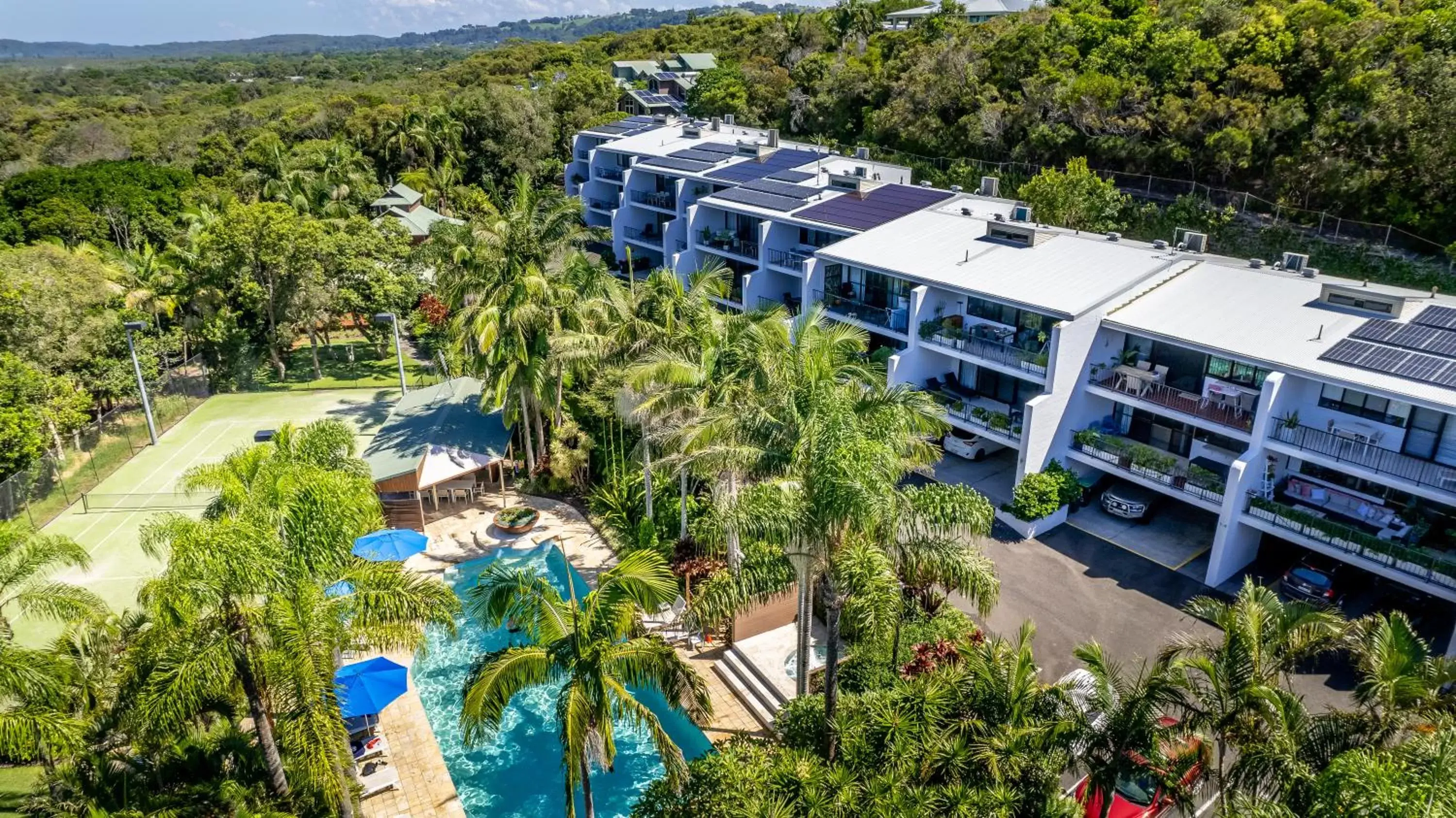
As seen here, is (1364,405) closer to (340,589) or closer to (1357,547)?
(1357,547)

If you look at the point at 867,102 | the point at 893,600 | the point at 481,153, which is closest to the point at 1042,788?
the point at 893,600

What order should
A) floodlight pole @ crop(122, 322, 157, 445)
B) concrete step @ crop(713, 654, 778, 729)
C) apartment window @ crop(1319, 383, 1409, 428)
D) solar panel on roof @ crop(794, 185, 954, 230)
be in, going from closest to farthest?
concrete step @ crop(713, 654, 778, 729) → apartment window @ crop(1319, 383, 1409, 428) → floodlight pole @ crop(122, 322, 157, 445) → solar panel on roof @ crop(794, 185, 954, 230)

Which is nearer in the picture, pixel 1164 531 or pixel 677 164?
pixel 1164 531

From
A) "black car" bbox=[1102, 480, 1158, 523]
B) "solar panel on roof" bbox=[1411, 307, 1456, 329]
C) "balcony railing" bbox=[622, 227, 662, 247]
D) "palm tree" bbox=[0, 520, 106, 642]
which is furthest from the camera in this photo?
"balcony railing" bbox=[622, 227, 662, 247]

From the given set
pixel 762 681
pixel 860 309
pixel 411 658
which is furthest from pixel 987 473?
pixel 411 658

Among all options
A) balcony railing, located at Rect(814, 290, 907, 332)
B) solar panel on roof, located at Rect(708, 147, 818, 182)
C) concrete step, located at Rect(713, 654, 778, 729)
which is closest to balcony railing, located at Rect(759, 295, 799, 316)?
balcony railing, located at Rect(814, 290, 907, 332)

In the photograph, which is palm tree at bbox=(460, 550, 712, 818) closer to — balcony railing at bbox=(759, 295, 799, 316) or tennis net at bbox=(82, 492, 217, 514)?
tennis net at bbox=(82, 492, 217, 514)

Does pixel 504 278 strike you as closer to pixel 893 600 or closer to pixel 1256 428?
pixel 893 600
